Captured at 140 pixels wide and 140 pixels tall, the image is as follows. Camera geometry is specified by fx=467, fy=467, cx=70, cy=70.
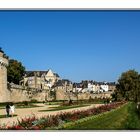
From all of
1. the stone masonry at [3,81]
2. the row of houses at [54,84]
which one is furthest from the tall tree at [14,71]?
the row of houses at [54,84]

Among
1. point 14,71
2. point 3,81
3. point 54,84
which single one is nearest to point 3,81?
point 3,81

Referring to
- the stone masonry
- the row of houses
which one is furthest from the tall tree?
the row of houses

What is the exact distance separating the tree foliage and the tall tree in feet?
50.8

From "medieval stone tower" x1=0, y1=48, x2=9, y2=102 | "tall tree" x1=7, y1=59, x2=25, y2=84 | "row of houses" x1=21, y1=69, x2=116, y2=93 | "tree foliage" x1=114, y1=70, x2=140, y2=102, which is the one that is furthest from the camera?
"row of houses" x1=21, y1=69, x2=116, y2=93

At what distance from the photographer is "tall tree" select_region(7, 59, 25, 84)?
6638 centimetres

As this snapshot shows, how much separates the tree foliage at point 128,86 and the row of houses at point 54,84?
2697cm

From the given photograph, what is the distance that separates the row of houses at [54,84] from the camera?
94.7 m

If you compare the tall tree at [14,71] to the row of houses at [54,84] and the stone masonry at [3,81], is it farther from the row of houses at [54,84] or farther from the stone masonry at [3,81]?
the row of houses at [54,84]

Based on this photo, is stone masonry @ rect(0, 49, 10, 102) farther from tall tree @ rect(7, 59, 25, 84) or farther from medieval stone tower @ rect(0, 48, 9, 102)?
tall tree @ rect(7, 59, 25, 84)

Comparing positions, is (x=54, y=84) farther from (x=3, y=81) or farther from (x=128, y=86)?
(x=3, y=81)

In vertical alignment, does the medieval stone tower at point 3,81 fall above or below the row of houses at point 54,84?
below

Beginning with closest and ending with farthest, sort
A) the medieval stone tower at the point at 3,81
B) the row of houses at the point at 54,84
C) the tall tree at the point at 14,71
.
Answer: the medieval stone tower at the point at 3,81
the tall tree at the point at 14,71
the row of houses at the point at 54,84
